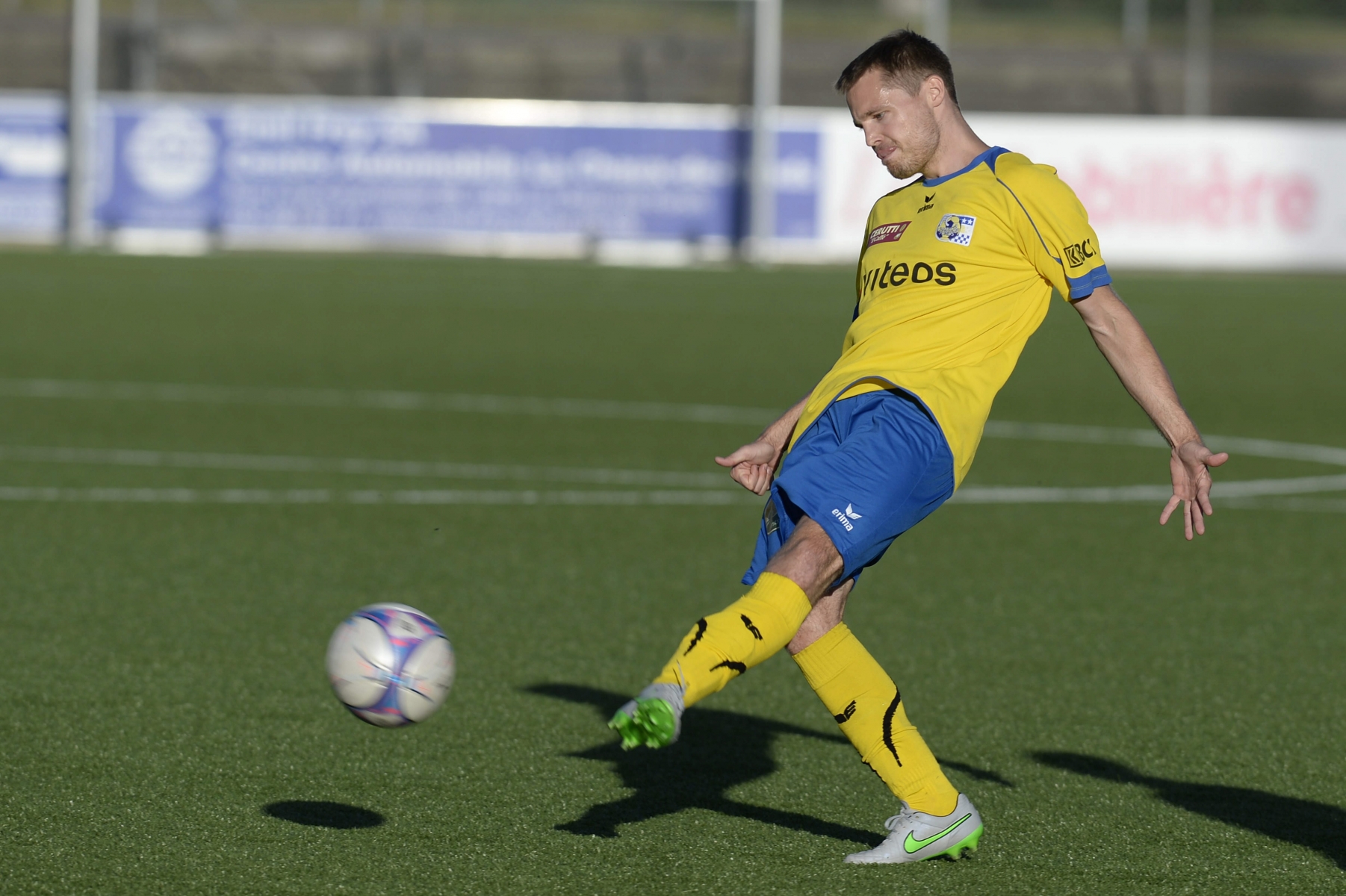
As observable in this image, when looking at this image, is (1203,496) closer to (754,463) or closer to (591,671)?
(754,463)

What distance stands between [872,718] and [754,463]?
64cm

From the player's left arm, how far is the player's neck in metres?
0.43

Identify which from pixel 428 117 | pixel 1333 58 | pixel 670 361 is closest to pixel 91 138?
pixel 428 117

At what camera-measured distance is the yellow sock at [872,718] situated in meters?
4.50

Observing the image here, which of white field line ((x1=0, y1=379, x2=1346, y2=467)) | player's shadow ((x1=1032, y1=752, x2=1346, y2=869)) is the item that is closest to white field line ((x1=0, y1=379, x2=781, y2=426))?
white field line ((x1=0, y1=379, x2=1346, y2=467))

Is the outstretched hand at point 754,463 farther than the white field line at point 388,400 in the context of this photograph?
No

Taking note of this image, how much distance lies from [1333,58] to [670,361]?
2515cm

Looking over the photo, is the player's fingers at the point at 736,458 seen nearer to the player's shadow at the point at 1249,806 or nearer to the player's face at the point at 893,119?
the player's face at the point at 893,119

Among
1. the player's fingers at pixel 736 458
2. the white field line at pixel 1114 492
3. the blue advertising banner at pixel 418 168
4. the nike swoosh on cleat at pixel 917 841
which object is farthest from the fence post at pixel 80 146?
the nike swoosh on cleat at pixel 917 841

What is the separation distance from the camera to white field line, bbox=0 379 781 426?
45.3ft

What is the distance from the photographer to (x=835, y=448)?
4.25 meters

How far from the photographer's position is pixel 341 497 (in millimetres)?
10102

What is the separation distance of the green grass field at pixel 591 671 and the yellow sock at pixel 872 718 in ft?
0.55

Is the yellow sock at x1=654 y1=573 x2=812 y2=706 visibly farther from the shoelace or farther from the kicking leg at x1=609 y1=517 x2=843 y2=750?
the shoelace
